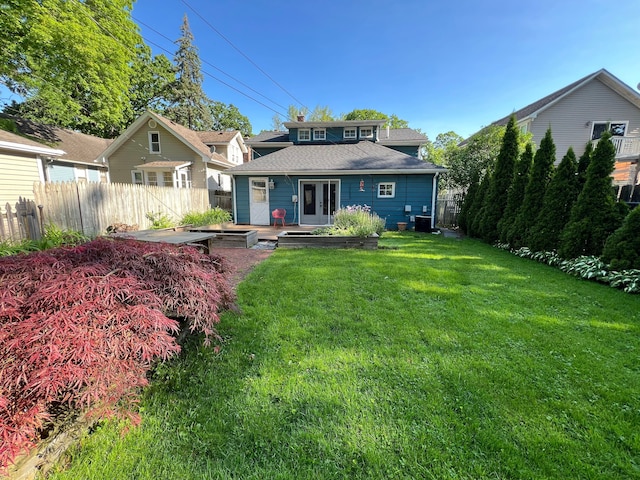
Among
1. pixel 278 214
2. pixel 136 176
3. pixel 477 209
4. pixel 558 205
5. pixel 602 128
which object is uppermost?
pixel 602 128

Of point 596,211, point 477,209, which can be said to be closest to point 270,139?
point 477,209

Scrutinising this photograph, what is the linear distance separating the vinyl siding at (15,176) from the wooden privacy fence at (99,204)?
2381mm

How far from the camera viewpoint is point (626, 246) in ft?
15.9

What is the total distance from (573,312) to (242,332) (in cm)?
427

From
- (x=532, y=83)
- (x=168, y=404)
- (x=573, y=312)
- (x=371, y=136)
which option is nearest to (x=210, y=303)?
(x=168, y=404)

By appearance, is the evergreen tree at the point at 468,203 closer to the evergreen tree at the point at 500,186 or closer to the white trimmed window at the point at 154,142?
the evergreen tree at the point at 500,186

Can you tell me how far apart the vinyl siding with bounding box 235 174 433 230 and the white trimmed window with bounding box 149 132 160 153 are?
307 inches

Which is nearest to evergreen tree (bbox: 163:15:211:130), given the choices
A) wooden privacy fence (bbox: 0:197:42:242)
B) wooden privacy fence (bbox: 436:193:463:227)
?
wooden privacy fence (bbox: 0:197:42:242)

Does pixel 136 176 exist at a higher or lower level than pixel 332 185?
higher

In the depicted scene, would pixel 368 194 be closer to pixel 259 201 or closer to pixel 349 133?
pixel 259 201

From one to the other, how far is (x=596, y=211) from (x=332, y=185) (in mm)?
8918

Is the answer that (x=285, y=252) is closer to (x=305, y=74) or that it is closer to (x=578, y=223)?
(x=578, y=223)

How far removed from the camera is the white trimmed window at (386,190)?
1210cm

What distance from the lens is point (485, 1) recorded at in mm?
8305
